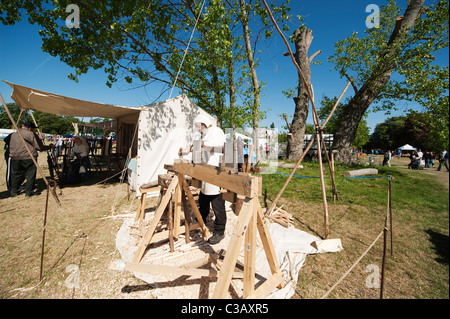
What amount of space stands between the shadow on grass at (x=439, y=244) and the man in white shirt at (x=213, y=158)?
3473mm

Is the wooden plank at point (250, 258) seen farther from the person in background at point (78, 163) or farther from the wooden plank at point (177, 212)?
the person in background at point (78, 163)

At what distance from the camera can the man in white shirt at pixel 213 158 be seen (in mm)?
2904

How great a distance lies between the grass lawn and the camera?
2281mm

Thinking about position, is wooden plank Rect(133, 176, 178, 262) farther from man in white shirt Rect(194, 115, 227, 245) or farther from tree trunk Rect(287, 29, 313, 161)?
tree trunk Rect(287, 29, 313, 161)

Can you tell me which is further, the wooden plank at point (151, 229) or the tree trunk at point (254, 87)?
the tree trunk at point (254, 87)

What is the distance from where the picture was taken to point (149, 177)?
6.04 m

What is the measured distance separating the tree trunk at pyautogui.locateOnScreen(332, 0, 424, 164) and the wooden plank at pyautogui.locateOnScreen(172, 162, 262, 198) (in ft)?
34.8

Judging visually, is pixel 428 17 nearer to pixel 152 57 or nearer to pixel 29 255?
pixel 152 57

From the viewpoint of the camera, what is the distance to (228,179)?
200 cm

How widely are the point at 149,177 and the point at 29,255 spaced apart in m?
3.36

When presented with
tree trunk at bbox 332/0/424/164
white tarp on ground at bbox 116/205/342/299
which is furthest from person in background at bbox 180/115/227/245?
tree trunk at bbox 332/0/424/164

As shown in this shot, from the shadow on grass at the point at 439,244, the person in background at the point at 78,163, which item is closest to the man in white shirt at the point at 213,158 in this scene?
the shadow on grass at the point at 439,244
